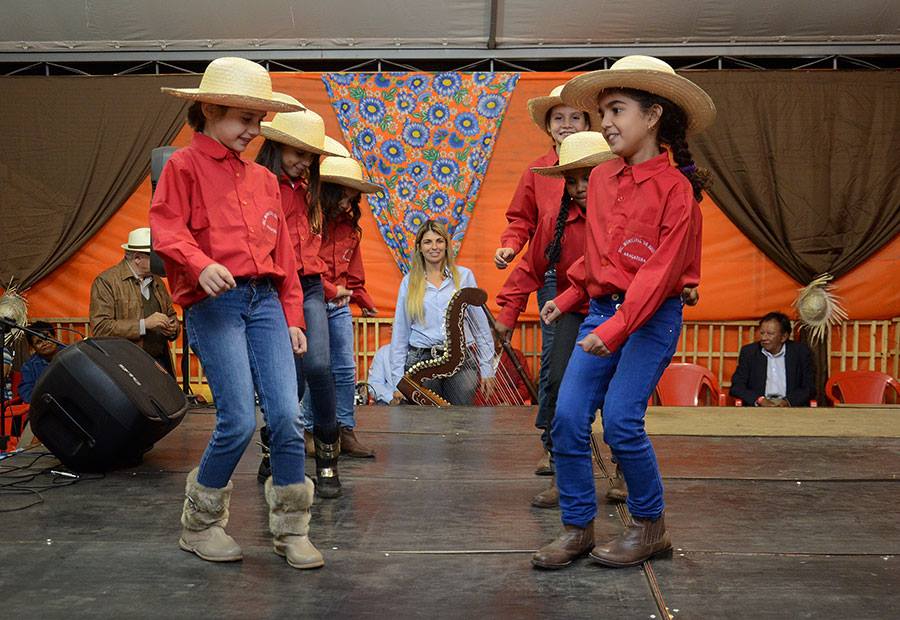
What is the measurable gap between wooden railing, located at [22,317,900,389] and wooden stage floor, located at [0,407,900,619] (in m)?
2.54

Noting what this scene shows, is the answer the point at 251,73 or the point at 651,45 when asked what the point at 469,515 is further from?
the point at 651,45

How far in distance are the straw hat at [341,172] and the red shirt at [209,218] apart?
1.25 meters

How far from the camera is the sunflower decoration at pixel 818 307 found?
7512 millimetres

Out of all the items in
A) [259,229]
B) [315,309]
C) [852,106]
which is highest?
[852,106]

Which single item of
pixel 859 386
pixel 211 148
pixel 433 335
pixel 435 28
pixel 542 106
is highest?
pixel 435 28

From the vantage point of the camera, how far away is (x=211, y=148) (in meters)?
3.06

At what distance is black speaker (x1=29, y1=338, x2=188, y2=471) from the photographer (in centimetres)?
439

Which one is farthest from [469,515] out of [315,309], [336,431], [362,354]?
[362,354]

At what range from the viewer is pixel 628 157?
10.3 ft

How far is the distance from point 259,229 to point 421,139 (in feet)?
15.6

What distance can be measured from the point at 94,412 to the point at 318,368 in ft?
3.74

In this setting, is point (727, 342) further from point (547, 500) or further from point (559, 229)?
point (547, 500)

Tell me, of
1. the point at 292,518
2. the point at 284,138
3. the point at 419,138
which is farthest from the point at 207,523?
the point at 419,138

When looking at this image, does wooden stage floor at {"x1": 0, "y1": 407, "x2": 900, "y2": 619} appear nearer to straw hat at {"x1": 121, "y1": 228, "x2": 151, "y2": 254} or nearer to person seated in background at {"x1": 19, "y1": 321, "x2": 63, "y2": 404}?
person seated in background at {"x1": 19, "y1": 321, "x2": 63, "y2": 404}
